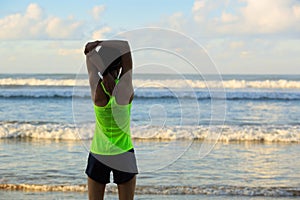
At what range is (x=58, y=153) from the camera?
10.0 m

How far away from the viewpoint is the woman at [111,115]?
143 inches

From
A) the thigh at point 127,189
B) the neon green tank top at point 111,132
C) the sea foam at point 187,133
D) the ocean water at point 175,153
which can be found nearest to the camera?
the neon green tank top at point 111,132

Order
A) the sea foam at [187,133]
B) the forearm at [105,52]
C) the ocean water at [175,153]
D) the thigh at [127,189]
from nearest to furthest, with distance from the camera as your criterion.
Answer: the forearm at [105,52] < the thigh at [127,189] < the ocean water at [175,153] < the sea foam at [187,133]

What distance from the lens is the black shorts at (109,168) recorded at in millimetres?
3852

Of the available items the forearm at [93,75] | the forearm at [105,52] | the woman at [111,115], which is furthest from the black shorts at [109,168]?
the forearm at [105,52]

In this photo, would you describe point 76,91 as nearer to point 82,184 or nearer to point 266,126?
point 82,184

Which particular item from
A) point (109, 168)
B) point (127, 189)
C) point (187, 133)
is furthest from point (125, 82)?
point (187, 133)

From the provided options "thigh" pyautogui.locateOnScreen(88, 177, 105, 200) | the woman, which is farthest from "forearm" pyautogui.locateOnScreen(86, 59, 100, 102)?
"thigh" pyautogui.locateOnScreen(88, 177, 105, 200)

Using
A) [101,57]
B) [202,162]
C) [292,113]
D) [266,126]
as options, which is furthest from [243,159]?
[292,113]

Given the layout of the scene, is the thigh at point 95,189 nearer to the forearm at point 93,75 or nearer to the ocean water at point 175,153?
the ocean water at point 175,153

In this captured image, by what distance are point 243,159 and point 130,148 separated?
6051 millimetres

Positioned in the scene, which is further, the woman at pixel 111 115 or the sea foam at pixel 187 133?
the sea foam at pixel 187 133

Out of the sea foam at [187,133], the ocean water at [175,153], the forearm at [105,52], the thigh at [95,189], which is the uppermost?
the forearm at [105,52]

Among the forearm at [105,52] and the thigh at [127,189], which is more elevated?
the forearm at [105,52]
